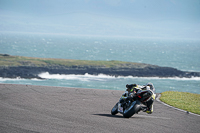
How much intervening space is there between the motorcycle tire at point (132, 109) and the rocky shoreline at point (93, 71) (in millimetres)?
56824

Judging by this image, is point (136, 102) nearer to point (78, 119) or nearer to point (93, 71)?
point (78, 119)

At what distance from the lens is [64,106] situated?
13711 millimetres

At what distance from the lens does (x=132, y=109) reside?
444 inches

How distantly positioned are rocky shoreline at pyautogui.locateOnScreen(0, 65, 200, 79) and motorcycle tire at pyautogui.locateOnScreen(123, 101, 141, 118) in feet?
186

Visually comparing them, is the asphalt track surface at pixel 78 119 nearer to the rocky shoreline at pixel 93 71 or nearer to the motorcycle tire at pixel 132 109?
the motorcycle tire at pixel 132 109

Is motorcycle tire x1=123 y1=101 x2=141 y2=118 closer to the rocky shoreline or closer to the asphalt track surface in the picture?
the asphalt track surface

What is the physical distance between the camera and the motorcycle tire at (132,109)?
11.2m

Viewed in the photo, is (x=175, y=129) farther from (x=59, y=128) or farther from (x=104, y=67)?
(x=104, y=67)

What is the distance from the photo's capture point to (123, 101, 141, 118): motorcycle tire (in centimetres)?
1121

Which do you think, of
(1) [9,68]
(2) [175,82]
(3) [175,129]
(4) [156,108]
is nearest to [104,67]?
(2) [175,82]

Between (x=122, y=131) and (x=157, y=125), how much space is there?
6.20 ft

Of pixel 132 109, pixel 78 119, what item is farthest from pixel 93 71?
pixel 78 119

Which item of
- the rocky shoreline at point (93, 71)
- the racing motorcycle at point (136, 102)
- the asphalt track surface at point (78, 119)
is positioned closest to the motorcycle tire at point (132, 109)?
the racing motorcycle at point (136, 102)

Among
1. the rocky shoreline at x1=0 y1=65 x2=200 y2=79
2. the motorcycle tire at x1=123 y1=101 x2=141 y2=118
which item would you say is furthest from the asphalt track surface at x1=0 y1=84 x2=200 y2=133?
the rocky shoreline at x1=0 y1=65 x2=200 y2=79
